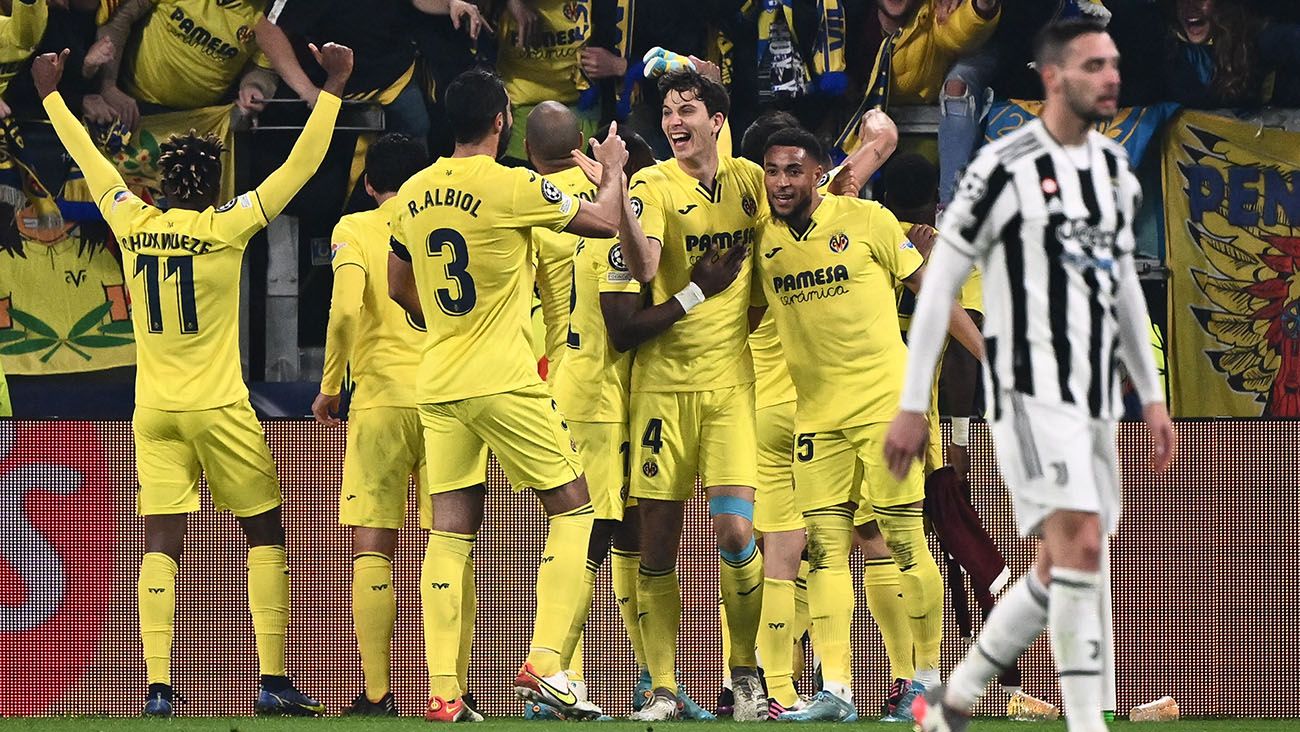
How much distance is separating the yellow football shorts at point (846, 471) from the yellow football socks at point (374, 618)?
6.18 feet

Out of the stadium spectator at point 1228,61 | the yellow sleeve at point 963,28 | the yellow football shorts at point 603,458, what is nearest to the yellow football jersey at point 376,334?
the yellow football shorts at point 603,458

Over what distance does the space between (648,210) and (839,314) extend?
0.85 meters

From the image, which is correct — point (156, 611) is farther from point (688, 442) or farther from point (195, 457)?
point (688, 442)

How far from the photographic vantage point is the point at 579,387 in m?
7.78

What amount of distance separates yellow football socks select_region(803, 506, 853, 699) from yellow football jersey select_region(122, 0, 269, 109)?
17.2ft

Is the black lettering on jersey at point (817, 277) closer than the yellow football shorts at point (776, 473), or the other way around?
the black lettering on jersey at point (817, 277)

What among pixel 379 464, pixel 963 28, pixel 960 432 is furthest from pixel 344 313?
pixel 963 28

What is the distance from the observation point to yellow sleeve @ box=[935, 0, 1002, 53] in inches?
425

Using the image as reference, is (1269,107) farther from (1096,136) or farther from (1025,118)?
(1096,136)

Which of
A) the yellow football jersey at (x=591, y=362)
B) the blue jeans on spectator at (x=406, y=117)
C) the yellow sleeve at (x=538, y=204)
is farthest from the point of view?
the blue jeans on spectator at (x=406, y=117)

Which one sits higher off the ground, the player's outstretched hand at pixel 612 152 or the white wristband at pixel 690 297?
the player's outstretched hand at pixel 612 152

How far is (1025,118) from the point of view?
10844mm

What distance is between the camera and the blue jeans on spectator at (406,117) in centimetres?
1090

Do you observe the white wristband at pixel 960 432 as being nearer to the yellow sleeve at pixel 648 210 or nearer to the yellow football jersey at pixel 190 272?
the yellow sleeve at pixel 648 210
